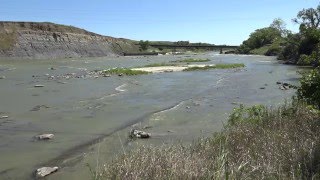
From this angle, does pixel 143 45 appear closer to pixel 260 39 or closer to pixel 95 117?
pixel 260 39

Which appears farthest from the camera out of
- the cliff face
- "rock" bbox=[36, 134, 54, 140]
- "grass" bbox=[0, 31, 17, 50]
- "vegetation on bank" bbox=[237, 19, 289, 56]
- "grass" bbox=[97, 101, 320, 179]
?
"vegetation on bank" bbox=[237, 19, 289, 56]

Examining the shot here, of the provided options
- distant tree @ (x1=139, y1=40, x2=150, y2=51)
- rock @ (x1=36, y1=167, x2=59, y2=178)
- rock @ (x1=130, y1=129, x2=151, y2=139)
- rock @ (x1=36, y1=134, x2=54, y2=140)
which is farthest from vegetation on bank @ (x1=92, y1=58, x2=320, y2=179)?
distant tree @ (x1=139, y1=40, x2=150, y2=51)

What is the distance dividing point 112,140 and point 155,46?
502ft

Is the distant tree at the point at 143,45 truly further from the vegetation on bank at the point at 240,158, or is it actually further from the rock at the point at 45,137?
the vegetation on bank at the point at 240,158

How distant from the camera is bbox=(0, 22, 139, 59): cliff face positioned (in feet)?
270

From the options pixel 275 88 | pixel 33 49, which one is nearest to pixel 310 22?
pixel 33 49

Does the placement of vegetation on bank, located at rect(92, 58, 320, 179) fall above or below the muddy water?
above

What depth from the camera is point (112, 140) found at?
13617 mm

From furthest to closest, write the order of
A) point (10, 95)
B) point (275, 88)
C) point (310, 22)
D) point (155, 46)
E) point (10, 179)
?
point (155, 46), point (310, 22), point (275, 88), point (10, 95), point (10, 179)

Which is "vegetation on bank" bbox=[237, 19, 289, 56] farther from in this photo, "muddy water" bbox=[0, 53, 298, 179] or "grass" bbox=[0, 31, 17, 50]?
"muddy water" bbox=[0, 53, 298, 179]

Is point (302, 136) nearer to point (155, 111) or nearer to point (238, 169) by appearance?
point (238, 169)

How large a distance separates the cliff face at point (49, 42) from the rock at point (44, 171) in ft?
243

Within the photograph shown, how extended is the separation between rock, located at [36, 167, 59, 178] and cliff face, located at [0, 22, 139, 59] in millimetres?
74103

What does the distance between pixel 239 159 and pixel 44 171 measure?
5.04m
